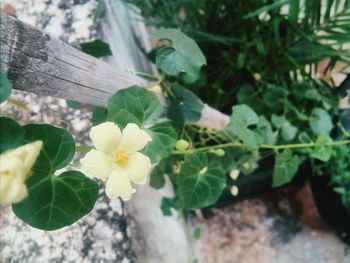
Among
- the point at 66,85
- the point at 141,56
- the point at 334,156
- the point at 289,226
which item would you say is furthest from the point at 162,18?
the point at 289,226

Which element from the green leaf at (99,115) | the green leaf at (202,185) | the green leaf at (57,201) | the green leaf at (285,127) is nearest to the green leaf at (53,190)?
the green leaf at (57,201)

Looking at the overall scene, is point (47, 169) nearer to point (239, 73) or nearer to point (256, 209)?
point (239, 73)

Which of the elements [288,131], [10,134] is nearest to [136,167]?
[10,134]

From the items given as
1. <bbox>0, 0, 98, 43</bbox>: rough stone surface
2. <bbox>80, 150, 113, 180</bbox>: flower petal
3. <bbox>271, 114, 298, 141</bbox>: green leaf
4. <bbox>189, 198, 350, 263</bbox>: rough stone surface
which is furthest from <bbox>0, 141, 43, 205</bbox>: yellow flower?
<bbox>189, 198, 350, 263</bbox>: rough stone surface

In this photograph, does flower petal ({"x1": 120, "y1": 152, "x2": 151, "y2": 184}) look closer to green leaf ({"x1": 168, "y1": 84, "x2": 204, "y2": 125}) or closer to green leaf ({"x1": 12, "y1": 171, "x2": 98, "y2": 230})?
green leaf ({"x1": 12, "y1": 171, "x2": 98, "y2": 230})

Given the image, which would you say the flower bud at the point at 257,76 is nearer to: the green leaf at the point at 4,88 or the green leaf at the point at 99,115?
the green leaf at the point at 99,115
